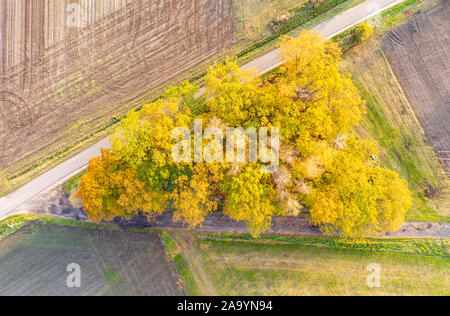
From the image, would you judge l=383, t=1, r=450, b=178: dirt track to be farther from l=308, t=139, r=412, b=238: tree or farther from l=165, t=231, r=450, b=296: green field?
l=165, t=231, r=450, b=296: green field

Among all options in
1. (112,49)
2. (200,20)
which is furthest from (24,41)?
(200,20)

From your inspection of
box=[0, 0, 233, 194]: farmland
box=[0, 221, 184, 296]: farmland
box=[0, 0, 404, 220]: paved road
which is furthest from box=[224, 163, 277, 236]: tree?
box=[0, 0, 233, 194]: farmland

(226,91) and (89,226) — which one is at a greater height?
(226,91)

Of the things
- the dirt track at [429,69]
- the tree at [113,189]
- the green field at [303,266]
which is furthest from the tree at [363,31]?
the tree at [113,189]

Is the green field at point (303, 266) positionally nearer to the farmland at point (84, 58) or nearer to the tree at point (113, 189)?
the tree at point (113, 189)

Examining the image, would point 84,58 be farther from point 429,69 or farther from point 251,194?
point 429,69

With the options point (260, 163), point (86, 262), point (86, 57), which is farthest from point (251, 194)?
point (86, 57)

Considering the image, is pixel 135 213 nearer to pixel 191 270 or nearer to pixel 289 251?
pixel 191 270
